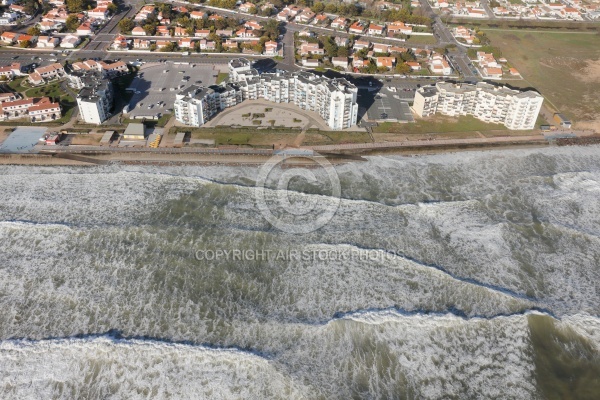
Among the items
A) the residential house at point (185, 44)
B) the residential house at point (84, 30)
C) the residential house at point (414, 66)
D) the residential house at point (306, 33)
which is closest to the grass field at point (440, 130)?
the residential house at point (414, 66)

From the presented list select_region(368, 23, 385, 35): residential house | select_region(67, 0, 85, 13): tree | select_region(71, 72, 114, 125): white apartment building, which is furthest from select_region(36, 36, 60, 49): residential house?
select_region(368, 23, 385, 35): residential house

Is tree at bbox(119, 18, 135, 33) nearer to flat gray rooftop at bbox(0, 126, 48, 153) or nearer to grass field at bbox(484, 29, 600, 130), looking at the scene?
flat gray rooftop at bbox(0, 126, 48, 153)

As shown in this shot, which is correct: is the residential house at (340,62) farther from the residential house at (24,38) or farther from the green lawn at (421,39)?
the residential house at (24,38)

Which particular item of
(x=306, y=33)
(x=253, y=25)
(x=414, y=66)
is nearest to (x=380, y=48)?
(x=414, y=66)

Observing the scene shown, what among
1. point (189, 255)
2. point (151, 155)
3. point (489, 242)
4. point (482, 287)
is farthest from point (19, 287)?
point (489, 242)

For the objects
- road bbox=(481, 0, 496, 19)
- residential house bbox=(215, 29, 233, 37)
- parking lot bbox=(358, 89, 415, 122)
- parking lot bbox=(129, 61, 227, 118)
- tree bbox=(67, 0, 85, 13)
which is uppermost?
tree bbox=(67, 0, 85, 13)

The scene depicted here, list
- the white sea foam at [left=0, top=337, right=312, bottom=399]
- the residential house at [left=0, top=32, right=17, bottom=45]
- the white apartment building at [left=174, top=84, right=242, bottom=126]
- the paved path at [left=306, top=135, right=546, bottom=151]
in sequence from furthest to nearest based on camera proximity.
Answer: the residential house at [left=0, top=32, right=17, bottom=45], the white apartment building at [left=174, top=84, right=242, bottom=126], the paved path at [left=306, top=135, right=546, bottom=151], the white sea foam at [left=0, top=337, right=312, bottom=399]

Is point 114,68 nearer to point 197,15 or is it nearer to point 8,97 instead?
point 8,97

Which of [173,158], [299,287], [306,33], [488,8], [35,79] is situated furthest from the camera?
[488,8]

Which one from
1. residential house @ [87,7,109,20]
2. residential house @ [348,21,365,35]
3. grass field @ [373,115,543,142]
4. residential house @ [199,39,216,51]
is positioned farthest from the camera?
residential house @ [87,7,109,20]
